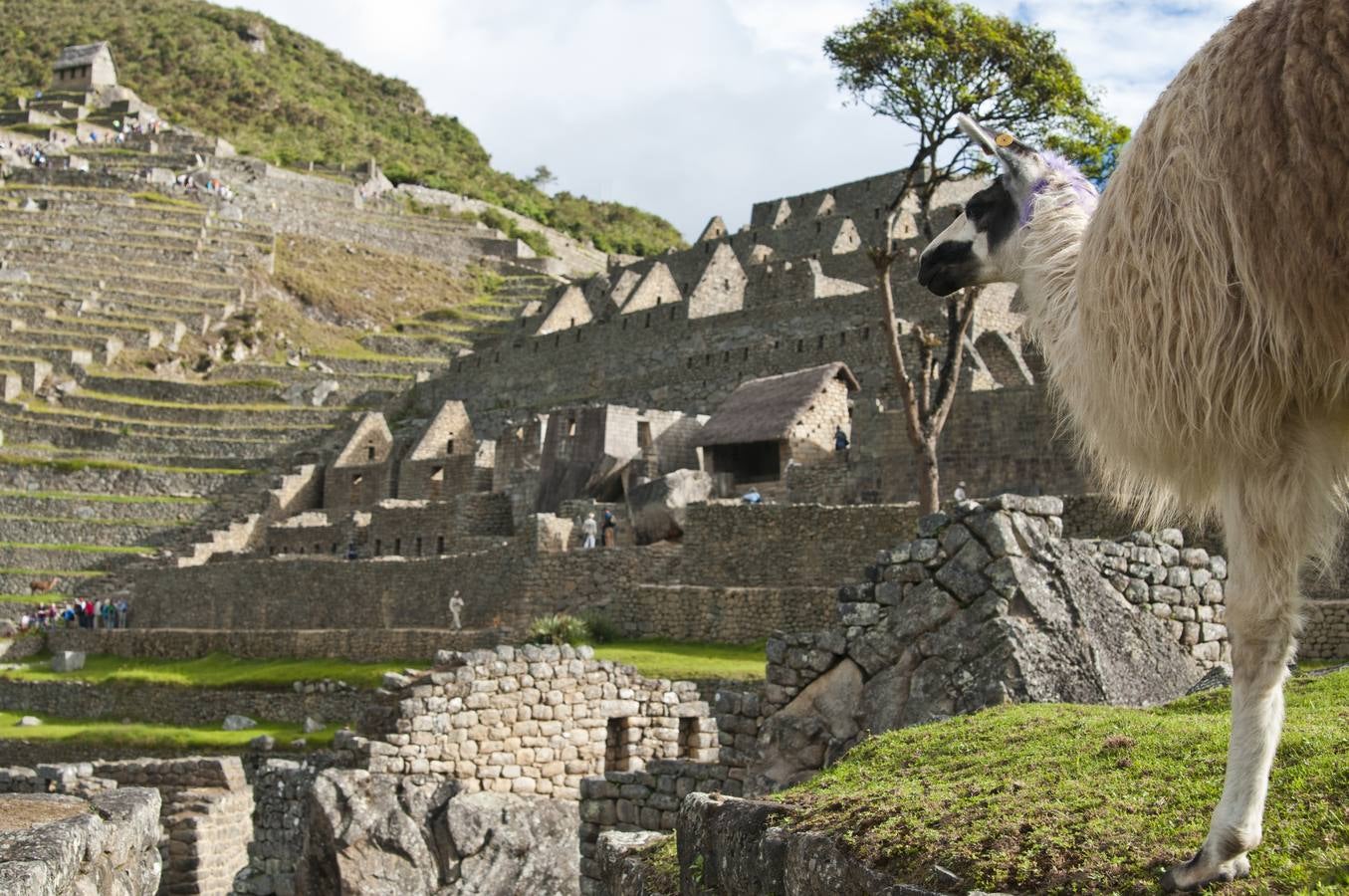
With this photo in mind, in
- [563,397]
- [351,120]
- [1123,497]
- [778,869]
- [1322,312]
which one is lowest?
[778,869]

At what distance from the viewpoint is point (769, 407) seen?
2872cm

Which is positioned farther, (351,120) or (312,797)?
(351,120)

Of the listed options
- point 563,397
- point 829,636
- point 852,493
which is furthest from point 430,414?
point 829,636

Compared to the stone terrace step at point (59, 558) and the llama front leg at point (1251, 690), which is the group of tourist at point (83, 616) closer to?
the stone terrace step at point (59, 558)

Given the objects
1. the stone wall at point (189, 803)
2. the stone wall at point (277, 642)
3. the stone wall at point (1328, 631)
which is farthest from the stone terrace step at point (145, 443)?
the stone wall at point (1328, 631)

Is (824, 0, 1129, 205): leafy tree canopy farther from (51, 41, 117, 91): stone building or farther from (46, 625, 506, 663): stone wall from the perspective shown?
(51, 41, 117, 91): stone building

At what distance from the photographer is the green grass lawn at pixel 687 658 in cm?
1711

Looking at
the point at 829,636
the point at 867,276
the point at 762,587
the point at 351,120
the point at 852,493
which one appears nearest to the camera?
the point at 829,636

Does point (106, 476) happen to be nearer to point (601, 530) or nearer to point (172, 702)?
point (172, 702)

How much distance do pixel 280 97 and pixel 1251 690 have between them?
118754 millimetres

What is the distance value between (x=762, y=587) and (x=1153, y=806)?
622 inches

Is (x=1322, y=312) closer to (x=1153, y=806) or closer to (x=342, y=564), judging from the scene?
(x=1153, y=806)

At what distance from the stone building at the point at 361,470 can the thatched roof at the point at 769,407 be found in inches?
518

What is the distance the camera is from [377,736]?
12.8 m
